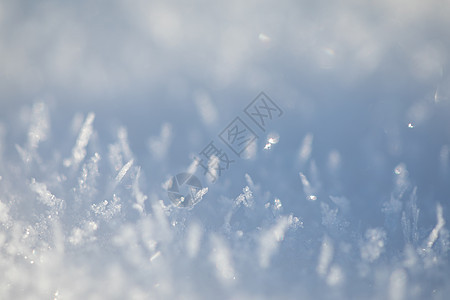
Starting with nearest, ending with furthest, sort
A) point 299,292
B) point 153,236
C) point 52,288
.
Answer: point 52,288
point 299,292
point 153,236

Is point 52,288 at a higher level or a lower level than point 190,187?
lower

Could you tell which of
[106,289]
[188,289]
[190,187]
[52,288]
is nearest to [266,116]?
[190,187]

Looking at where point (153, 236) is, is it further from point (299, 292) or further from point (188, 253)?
point (299, 292)

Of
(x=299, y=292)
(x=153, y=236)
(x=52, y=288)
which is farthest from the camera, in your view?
(x=153, y=236)

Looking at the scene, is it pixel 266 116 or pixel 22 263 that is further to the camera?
pixel 266 116

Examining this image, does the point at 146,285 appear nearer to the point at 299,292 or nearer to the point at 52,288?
the point at 52,288

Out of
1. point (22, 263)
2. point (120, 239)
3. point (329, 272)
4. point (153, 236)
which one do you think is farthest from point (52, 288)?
point (329, 272)

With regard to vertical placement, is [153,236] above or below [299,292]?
above

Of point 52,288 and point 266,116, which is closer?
point 52,288

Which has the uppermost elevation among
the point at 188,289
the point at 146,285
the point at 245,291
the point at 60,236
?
the point at 60,236
